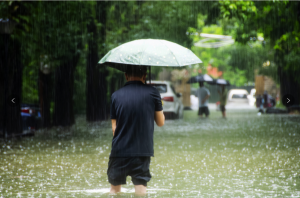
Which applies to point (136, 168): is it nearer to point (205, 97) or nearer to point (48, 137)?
point (48, 137)

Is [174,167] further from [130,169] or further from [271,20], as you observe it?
[271,20]

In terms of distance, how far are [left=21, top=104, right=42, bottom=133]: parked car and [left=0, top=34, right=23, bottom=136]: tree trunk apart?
130cm

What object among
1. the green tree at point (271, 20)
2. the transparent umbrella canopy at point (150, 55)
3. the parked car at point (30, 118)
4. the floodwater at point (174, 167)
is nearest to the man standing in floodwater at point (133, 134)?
the transparent umbrella canopy at point (150, 55)

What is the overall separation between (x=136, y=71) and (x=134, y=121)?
54 cm

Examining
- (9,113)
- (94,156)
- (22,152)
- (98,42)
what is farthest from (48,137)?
(98,42)

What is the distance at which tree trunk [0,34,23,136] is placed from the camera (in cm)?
1396

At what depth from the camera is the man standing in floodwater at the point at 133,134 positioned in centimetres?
457

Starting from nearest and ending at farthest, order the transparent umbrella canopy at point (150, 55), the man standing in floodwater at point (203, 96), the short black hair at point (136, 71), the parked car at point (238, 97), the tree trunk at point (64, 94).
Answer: the short black hair at point (136, 71) → the transparent umbrella canopy at point (150, 55) → the tree trunk at point (64, 94) → the man standing in floodwater at point (203, 96) → the parked car at point (238, 97)

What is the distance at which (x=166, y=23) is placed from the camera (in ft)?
70.1

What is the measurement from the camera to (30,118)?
52.3ft

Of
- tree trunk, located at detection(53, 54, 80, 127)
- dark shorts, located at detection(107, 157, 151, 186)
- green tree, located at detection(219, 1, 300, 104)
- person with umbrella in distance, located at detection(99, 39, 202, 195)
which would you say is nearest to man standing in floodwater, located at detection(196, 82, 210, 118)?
green tree, located at detection(219, 1, 300, 104)

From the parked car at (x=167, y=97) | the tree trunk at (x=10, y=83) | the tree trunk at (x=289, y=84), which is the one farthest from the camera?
the tree trunk at (x=289, y=84)

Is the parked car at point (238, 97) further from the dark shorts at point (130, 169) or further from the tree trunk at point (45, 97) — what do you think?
the dark shorts at point (130, 169)

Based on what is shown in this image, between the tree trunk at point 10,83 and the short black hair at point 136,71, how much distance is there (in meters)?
9.72
